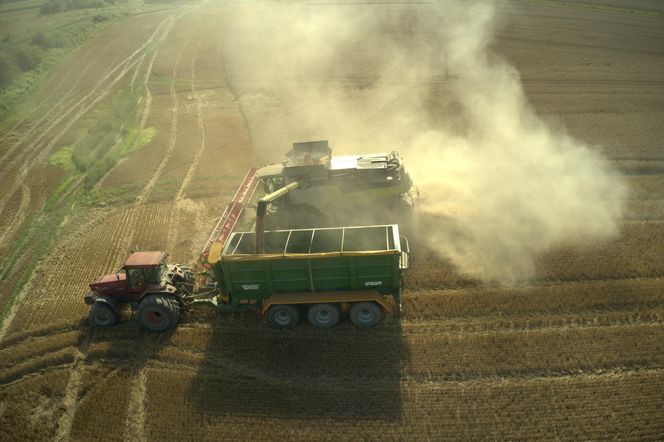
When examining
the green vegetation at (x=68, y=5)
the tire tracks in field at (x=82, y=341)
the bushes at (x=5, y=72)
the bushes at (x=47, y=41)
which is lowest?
the tire tracks in field at (x=82, y=341)

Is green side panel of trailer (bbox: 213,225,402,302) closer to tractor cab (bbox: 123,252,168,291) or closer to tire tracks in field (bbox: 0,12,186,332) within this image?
tractor cab (bbox: 123,252,168,291)

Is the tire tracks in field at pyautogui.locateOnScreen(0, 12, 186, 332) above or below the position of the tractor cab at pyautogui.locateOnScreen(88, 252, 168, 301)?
above

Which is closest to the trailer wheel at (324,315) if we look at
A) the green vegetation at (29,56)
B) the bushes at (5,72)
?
the green vegetation at (29,56)

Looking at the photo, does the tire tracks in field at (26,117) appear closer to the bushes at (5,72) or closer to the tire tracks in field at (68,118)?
the tire tracks in field at (68,118)

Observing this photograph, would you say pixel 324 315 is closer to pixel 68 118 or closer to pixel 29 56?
pixel 68 118

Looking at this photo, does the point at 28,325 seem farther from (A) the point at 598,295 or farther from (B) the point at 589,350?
(A) the point at 598,295

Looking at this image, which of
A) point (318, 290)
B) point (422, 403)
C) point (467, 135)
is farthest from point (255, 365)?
point (467, 135)

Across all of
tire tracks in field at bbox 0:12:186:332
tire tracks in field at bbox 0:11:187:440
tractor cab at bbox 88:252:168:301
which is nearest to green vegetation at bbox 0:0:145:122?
tire tracks in field at bbox 0:12:186:332
